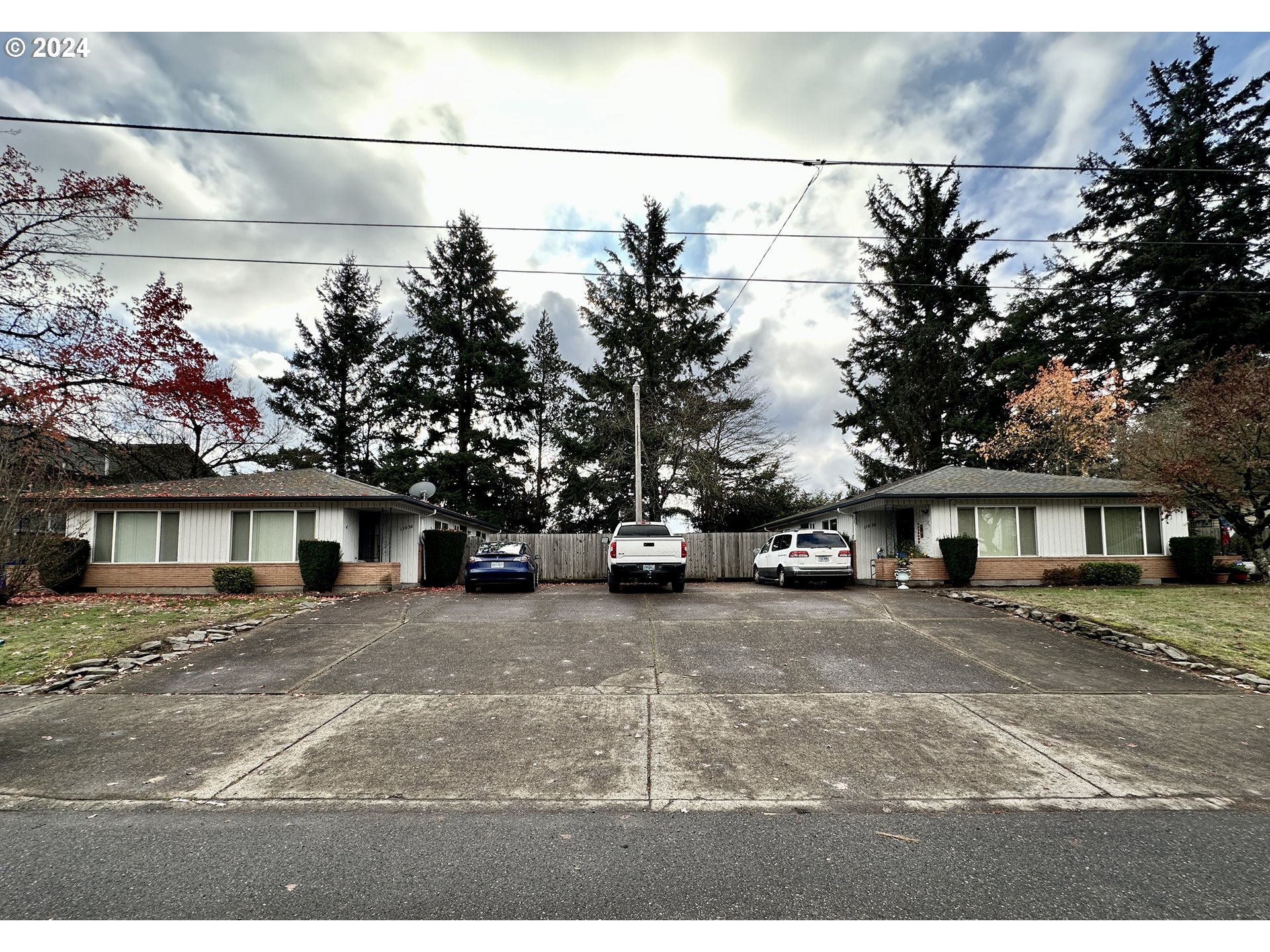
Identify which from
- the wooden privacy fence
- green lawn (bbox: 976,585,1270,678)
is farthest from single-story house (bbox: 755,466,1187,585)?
the wooden privacy fence

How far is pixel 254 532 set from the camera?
57.2 feet

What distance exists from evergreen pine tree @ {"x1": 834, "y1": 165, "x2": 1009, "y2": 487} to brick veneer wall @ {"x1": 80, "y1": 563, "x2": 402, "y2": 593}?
26.0 metres

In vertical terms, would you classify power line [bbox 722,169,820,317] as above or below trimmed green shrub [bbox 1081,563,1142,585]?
above

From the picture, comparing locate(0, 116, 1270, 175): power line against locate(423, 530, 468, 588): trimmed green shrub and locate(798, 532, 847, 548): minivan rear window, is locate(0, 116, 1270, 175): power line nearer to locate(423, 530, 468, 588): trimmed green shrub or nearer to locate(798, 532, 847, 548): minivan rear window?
locate(798, 532, 847, 548): minivan rear window

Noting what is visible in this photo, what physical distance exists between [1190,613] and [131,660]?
17.3 m

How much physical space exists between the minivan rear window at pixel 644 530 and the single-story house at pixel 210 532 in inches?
262

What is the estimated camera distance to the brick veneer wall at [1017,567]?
1773 cm

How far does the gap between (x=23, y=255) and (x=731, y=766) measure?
845 inches

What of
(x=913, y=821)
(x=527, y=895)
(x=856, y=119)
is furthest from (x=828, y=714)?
(x=856, y=119)

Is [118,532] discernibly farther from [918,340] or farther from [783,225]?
[918,340]

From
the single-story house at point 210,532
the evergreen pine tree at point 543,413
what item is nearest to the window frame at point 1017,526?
the single-story house at point 210,532

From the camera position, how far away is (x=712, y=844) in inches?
133

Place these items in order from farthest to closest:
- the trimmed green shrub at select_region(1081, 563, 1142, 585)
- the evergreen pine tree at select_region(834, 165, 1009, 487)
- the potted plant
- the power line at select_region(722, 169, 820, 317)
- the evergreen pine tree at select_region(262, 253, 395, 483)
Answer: the evergreen pine tree at select_region(262, 253, 395, 483)
the evergreen pine tree at select_region(834, 165, 1009, 487)
the potted plant
the trimmed green shrub at select_region(1081, 563, 1142, 585)
the power line at select_region(722, 169, 820, 317)

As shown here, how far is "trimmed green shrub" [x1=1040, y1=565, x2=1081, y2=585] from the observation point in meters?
17.4
